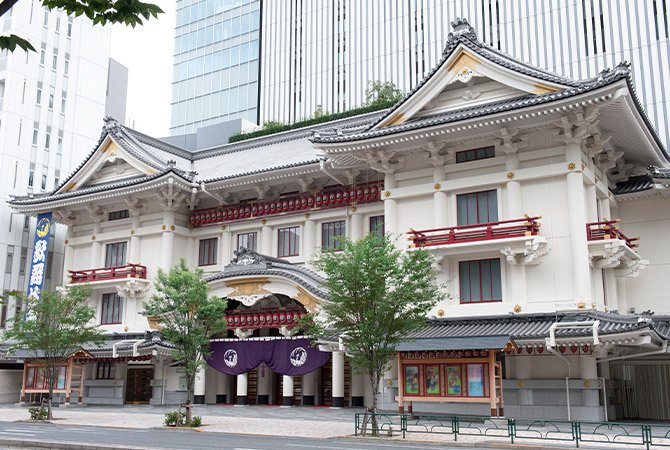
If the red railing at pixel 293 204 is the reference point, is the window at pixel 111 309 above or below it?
below

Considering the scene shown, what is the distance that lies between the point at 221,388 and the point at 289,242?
9.08 metres

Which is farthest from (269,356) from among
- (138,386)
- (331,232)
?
(138,386)

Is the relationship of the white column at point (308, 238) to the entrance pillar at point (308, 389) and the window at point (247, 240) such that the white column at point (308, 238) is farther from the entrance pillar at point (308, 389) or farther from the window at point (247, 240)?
the entrance pillar at point (308, 389)

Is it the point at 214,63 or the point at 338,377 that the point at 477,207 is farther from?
the point at 214,63

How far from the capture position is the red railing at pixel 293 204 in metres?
34.8

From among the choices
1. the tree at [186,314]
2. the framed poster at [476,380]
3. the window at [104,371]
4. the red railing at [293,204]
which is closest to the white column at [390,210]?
the red railing at [293,204]

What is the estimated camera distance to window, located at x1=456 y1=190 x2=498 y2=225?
29.9 meters

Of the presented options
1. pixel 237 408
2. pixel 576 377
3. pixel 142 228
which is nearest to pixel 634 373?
pixel 576 377

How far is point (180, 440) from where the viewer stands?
20250 millimetres

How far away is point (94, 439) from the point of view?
20344mm

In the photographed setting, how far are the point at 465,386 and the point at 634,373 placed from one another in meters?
10.0

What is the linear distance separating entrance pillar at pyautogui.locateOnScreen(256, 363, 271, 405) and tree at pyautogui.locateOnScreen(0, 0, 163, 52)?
32.5m

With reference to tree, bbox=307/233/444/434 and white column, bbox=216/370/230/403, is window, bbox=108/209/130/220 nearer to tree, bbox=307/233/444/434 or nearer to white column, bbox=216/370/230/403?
white column, bbox=216/370/230/403

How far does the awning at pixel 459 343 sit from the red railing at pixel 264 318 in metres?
9.02
